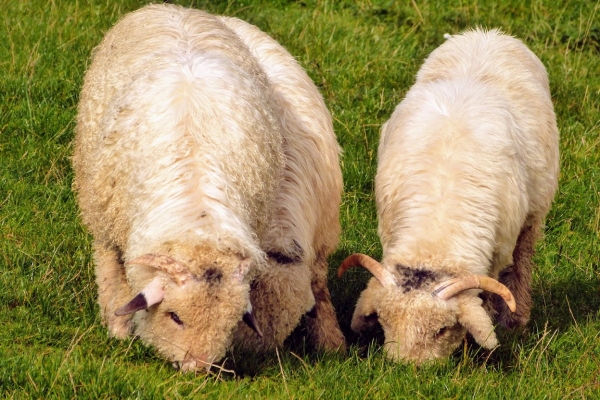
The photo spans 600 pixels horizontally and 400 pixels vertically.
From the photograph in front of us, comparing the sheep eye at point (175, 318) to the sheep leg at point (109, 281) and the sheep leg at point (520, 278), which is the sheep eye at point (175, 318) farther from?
the sheep leg at point (520, 278)

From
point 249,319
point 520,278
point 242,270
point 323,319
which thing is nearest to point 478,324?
point 323,319

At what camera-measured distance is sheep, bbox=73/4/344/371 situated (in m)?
5.39

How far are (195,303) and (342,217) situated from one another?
3218 millimetres

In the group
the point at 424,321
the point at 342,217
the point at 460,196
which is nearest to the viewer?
the point at 424,321

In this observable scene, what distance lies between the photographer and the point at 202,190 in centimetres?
554

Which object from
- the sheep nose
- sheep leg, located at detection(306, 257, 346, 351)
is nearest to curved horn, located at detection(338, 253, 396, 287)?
sheep leg, located at detection(306, 257, 346, 351)

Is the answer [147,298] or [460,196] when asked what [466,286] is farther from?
[147,298]

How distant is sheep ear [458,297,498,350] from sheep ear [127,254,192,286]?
181 cm

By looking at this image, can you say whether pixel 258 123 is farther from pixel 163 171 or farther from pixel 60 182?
pixel 60 182

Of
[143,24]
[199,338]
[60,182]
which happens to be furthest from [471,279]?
[60,182]

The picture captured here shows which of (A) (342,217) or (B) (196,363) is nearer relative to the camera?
(B) (196,363)

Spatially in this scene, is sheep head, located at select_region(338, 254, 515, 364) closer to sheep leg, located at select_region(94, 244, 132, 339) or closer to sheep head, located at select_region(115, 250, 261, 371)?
sheep head, located at select_region(115, 250, 261, 371)

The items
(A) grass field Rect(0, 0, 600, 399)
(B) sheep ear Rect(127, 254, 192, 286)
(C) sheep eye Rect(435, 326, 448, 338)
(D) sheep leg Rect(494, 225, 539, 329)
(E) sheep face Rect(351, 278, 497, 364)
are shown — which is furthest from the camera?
(D) sheep leg Rect(494, 225, 539, 329)

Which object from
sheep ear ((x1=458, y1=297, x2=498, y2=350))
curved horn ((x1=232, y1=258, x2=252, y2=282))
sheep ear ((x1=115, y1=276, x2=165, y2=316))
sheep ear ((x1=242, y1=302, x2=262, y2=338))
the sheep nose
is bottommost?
sheep ear ((x1=458, y1=297, x2=498, y2=350))
